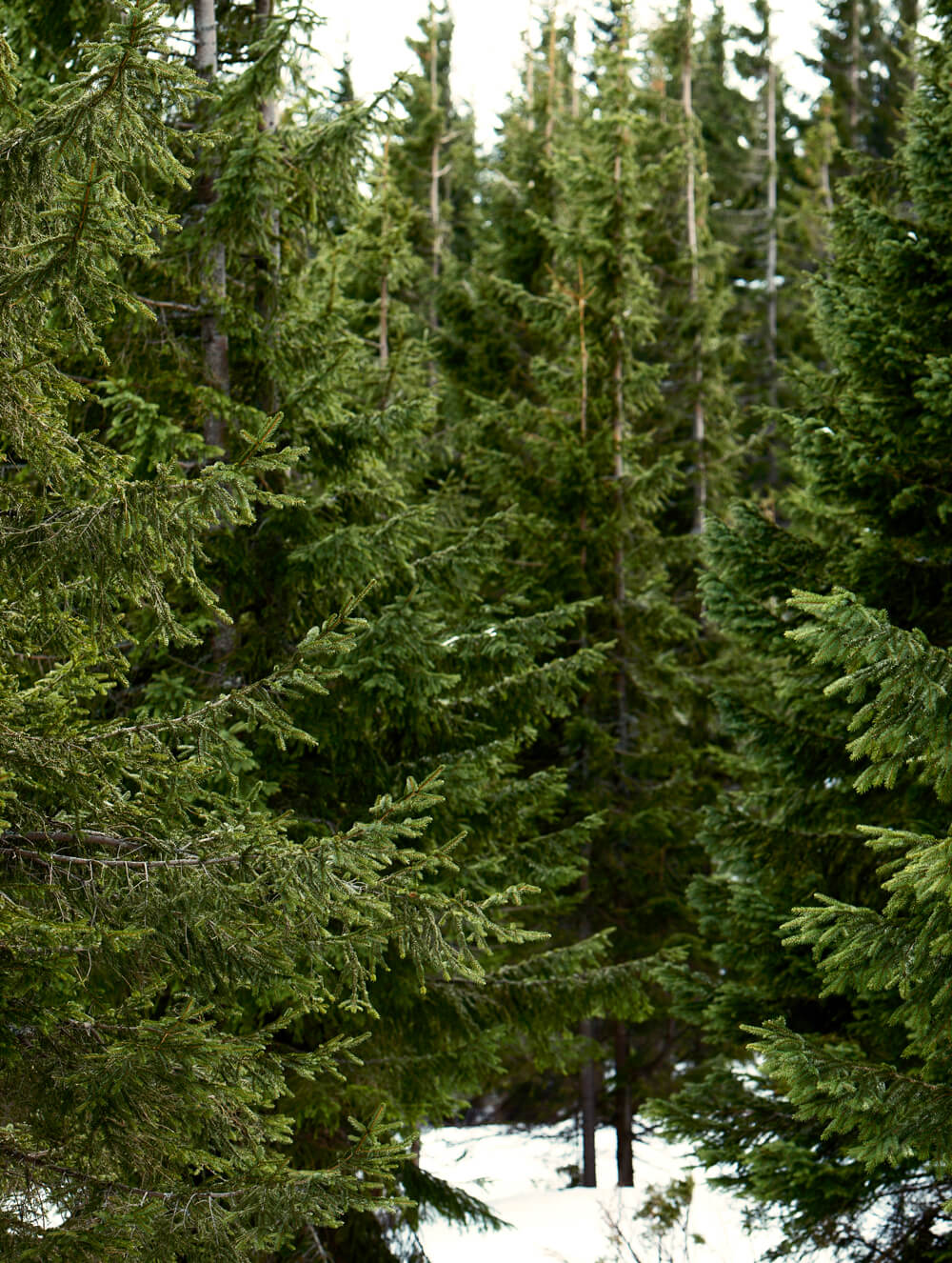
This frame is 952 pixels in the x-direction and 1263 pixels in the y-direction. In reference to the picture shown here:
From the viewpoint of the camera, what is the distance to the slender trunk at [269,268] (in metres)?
8.03

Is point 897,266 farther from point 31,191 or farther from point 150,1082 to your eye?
point 150,1082

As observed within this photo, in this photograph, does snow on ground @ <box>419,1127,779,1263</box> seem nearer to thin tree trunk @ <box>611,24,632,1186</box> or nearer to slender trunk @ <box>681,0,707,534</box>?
thin tree trunk @ <box>611,24,632,1186</box>

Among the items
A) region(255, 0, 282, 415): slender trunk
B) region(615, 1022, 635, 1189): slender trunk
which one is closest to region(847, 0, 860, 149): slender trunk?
region(615, 1022, 635, 1189): slender trunk

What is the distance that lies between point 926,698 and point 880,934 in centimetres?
110

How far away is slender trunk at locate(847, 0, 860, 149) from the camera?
3178 centimetres

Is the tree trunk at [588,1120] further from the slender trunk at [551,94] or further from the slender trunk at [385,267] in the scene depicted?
the slender trunk at [551,94]

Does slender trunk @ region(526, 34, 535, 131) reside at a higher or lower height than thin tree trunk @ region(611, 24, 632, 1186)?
higher

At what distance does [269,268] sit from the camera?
822 cm

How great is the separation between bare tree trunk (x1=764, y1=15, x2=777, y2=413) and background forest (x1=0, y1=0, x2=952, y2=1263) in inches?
498

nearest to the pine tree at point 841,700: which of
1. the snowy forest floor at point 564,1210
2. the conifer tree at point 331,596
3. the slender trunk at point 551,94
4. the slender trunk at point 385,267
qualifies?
the snowy forest floor at point 564,1210

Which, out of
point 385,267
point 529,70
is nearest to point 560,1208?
point 385,267

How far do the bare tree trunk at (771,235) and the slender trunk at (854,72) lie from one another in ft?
8.39

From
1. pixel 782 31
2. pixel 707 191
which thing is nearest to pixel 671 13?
pixel 707 191

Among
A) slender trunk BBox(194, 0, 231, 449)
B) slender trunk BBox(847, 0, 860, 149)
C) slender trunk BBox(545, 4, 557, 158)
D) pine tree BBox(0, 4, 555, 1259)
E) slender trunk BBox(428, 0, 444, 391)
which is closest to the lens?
pine tree BBox(0, 4, 555, 1259)
